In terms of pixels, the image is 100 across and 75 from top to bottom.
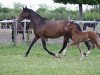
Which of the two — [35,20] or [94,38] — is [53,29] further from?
[94,38]

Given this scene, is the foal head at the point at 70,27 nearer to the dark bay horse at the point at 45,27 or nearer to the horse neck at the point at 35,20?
the dark bay horse at the point at 45,27

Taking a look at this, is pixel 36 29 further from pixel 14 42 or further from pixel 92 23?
pixel 92 23

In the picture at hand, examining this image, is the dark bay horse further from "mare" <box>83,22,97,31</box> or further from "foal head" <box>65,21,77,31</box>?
"mare" <box>83,22,97,31</box>

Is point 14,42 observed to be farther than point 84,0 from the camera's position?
No

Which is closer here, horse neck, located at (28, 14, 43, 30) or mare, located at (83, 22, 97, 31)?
horse neck, located at (28, 14, 43, 30)

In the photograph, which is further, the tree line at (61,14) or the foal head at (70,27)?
the tree line at (61,14)

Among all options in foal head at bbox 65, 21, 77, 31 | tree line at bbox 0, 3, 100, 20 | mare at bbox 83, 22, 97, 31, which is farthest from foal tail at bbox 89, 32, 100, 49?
tree line at bbox 0, 3, 100, 20

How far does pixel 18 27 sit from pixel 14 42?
4.09ft

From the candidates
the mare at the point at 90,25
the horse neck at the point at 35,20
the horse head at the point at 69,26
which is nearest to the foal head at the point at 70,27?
the horse head at the point at 69,26

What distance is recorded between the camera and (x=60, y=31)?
15523 millimetres

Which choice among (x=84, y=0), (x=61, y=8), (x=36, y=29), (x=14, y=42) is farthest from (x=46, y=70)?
(x=61, y=8)

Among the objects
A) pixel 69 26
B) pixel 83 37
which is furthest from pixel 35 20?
pixel 83 37

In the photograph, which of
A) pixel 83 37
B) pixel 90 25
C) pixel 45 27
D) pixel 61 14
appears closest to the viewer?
pixel 83 37

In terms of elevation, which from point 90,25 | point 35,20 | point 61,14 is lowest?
point 61,14
